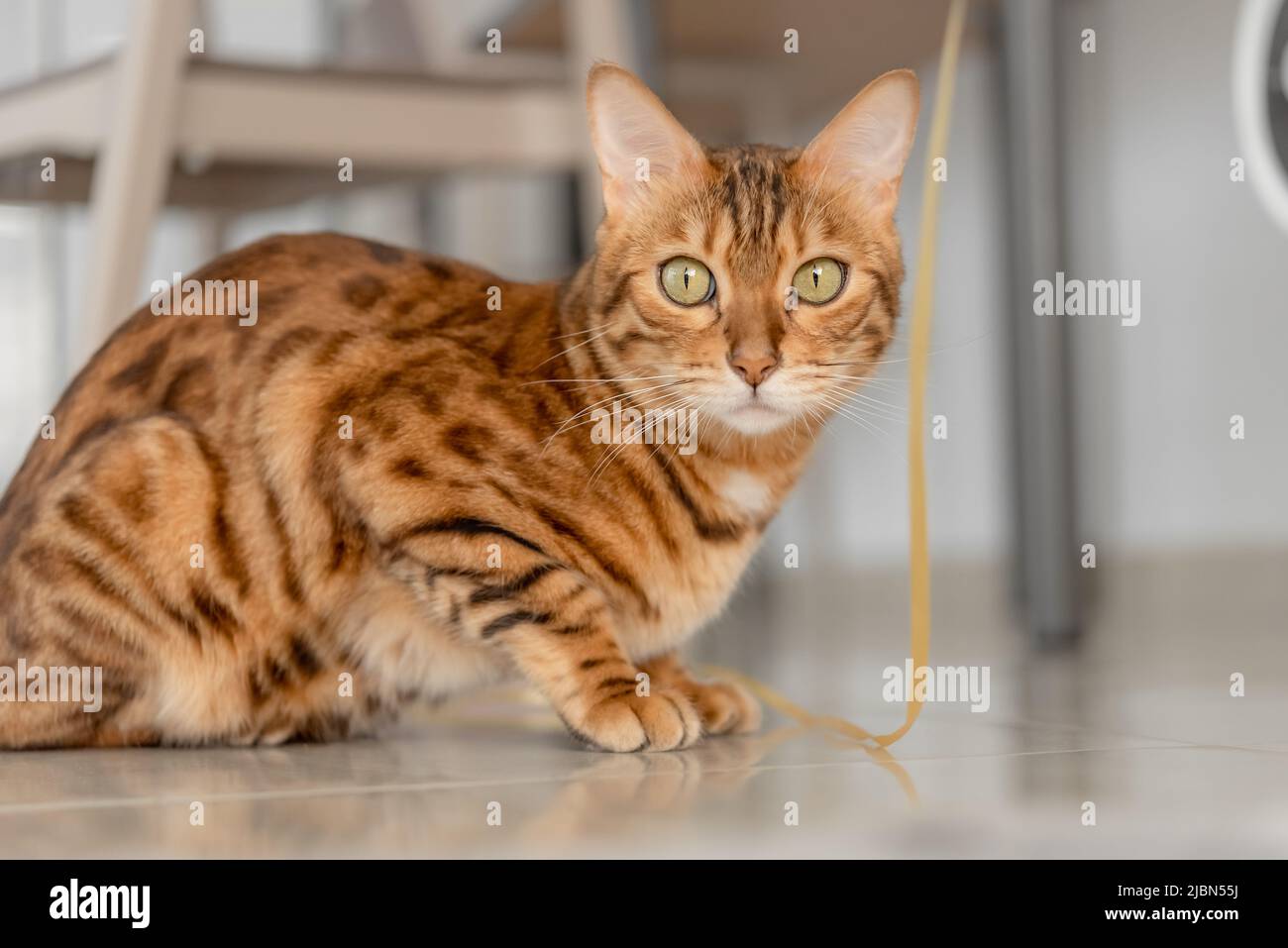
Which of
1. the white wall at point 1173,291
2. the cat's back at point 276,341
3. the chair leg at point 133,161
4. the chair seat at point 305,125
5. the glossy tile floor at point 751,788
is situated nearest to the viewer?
the glossy tile floor at point 751,788

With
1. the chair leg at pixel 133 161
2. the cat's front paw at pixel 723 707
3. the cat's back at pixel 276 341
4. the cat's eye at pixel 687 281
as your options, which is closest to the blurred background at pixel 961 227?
the chair leg at pixel 133 161

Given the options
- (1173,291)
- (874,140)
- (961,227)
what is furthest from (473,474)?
(961,227)

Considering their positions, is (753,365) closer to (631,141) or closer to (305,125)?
(631,141)

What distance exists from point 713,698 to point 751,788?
0.33 m

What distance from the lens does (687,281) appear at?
1.32m

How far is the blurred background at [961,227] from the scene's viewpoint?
187cm

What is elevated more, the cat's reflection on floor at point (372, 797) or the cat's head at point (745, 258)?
the cat's head at point (745, 258)

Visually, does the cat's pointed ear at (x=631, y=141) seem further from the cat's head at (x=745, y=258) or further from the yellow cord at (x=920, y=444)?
the yellow cord at (x=920, y=444)

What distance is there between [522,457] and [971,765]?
1.63 feet

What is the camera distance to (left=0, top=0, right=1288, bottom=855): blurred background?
1866mm

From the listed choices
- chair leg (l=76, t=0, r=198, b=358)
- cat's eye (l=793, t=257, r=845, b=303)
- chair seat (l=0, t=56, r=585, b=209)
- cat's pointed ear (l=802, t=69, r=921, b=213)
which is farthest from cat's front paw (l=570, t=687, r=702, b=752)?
chair seat (l=0, t=56, r=585, b=209)

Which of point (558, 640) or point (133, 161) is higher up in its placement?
point (133, 161)

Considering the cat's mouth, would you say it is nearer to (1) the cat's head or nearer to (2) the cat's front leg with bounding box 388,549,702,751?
(1) the cat's head

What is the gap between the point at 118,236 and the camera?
1.85 meters
